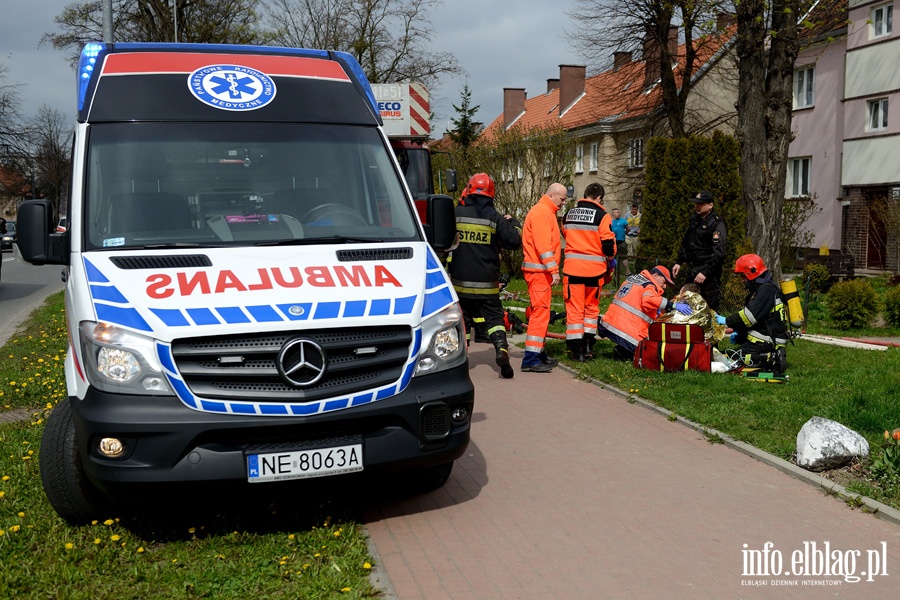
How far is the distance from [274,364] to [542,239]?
5272 millimetres

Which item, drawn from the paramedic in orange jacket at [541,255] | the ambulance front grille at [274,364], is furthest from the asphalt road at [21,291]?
the ambulance front grille at [274,364]

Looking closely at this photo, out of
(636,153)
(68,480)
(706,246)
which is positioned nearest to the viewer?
(68,480)

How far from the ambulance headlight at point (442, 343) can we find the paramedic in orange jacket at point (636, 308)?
5157mm

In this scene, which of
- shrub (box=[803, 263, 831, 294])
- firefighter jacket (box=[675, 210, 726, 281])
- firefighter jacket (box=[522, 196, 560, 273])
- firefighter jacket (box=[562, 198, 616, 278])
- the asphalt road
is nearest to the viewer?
firefighter jacket (box=[522, 196, 560, 273])

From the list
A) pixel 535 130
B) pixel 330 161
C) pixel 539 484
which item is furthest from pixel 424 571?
pixel 535 130

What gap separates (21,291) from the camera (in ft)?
72.1

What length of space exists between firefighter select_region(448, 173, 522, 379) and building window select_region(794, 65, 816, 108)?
2731 cm

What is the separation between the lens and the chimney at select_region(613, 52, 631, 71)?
97.6 ft

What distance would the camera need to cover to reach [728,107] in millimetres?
41531

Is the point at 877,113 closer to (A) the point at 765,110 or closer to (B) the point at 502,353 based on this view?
(A) the point at 765,110

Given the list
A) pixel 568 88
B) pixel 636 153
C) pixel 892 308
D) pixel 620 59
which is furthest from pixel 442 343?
pixel 568 88

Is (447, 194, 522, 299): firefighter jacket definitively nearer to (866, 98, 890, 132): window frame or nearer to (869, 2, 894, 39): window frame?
(866, 98, 890, 132): window frame

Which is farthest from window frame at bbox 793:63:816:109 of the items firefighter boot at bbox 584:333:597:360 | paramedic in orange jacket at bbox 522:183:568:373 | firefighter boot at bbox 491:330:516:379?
firefighter boot at bbox 491:330:516:379

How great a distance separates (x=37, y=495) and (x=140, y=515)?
2.63 ft
